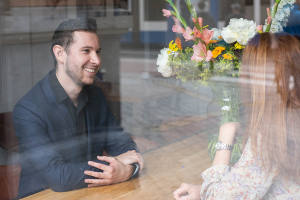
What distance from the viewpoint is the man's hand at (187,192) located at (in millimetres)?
1259

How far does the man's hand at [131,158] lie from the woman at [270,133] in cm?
48

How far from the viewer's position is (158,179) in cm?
145

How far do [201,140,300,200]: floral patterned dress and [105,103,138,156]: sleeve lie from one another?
72 cm

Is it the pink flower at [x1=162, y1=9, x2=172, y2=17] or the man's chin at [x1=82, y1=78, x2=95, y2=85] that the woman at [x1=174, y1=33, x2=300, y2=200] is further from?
the man's chin at [x1=82, y1=78, x2=95, y2=85]

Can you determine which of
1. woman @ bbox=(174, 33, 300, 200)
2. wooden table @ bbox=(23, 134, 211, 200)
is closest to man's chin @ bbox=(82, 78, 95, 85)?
wooden table @ bbox=(23, 134, 211, 200)

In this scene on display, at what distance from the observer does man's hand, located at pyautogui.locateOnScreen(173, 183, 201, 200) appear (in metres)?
1.26

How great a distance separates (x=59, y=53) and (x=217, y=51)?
0.65 meters

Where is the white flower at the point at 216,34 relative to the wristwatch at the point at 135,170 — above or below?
above

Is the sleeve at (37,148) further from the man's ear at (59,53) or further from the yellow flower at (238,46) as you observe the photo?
the yellow flower at (238,46)

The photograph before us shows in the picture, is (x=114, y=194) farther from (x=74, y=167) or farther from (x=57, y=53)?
(x=57, y=53)

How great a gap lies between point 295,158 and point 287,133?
9 cm

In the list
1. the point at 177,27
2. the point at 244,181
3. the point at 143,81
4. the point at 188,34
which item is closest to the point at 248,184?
the point at 244,181

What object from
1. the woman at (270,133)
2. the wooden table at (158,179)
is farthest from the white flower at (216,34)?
the wooden table at (158,179)

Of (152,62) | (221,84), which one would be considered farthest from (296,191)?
(152,62)
